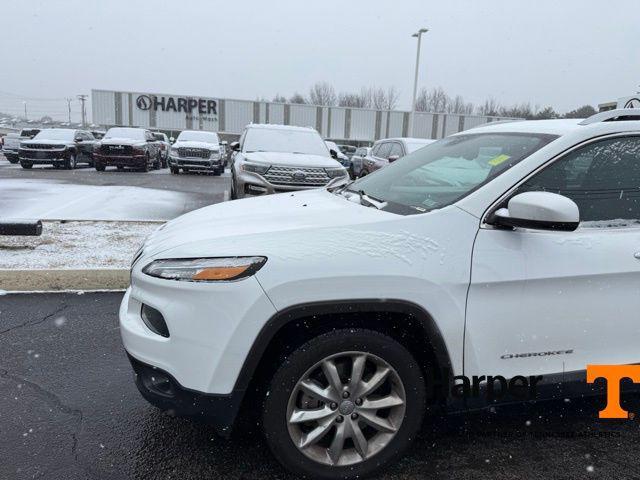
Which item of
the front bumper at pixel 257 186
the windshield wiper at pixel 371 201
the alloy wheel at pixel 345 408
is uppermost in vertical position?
the windshield wiper at pixel 371 201

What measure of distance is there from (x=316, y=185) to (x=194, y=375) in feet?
21.1

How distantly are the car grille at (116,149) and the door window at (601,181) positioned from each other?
18.9 meters

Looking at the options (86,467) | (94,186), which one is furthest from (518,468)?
(94,186)

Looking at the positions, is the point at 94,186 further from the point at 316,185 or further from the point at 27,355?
the point at 27,355

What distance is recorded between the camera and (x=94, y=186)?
45.9 feet

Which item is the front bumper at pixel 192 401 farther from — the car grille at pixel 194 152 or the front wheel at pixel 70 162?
the front wheel at pixel 70 162

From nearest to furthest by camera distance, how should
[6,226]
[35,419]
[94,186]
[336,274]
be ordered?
[336,274], [35,419], [6,226], [94,186]

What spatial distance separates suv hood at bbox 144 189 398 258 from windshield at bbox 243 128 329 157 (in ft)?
20.7

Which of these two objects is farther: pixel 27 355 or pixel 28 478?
pixel 27 355

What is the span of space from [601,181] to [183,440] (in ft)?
8.53

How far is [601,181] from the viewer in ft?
8.54

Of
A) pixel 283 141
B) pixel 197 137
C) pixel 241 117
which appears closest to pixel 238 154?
pixel 283 141

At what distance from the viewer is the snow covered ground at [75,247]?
5840 mm

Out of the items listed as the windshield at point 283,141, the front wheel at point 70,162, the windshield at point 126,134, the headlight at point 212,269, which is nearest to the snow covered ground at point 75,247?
the windshield at point 283,141
